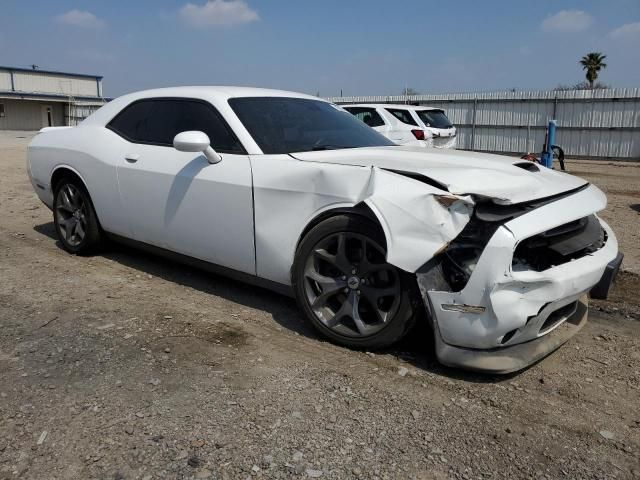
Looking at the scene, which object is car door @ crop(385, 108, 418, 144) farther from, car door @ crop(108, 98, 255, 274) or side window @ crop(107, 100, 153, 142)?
car door @ crop(108, 98, 255, 274)

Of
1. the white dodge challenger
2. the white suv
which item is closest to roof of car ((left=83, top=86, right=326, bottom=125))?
the white dodge challenger

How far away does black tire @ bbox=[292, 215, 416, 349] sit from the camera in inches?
118

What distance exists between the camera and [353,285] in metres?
3.16

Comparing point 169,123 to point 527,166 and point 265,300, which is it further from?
point 527,166

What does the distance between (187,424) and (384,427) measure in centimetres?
88

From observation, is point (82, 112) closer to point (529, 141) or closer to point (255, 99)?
point (529, 141)

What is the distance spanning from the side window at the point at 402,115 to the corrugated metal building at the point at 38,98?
32.3 m

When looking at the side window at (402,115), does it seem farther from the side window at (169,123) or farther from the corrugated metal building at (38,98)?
the corrugated metal building at (38,98)

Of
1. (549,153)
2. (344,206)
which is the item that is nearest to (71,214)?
(344,206)

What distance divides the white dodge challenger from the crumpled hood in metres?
0.01

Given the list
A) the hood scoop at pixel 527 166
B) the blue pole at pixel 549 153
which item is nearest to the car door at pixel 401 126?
the blue pole at pixel 549 153

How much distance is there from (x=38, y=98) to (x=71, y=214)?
42680mm

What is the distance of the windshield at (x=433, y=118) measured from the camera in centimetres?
1320

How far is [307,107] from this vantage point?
14.3ft
